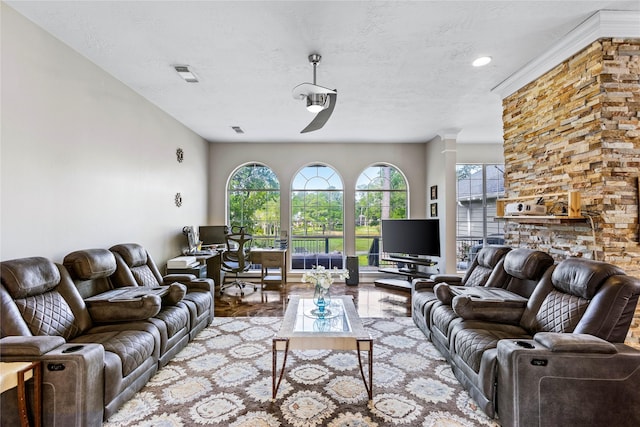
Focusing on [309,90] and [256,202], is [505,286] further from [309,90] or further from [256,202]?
[256,202]

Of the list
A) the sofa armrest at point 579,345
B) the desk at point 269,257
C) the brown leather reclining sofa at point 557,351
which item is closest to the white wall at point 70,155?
the desk at point 269,257

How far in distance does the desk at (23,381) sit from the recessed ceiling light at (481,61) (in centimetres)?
417

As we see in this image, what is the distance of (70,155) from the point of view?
2.92m

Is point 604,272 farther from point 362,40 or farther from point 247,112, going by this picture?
point 247,112

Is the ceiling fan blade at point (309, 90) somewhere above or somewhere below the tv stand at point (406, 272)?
above

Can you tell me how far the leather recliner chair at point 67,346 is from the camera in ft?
5.93

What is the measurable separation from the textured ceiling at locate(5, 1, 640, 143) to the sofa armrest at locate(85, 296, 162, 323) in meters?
2.26

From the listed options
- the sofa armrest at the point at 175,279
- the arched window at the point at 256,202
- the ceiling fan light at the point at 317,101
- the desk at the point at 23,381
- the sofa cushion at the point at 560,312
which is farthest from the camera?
the arched window at the point at 256,202

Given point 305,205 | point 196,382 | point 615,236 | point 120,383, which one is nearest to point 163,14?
point 120,383

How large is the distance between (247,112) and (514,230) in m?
3.90

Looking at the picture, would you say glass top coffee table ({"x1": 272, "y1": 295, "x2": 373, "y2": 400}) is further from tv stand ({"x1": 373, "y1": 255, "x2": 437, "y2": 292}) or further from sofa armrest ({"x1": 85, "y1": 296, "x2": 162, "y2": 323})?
tv stand ({"x1": 373, "y1": 255, "x2": 437, "y2": 292})

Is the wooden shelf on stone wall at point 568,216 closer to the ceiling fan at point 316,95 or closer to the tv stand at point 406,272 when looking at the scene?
the ceiling fan at point 316,95

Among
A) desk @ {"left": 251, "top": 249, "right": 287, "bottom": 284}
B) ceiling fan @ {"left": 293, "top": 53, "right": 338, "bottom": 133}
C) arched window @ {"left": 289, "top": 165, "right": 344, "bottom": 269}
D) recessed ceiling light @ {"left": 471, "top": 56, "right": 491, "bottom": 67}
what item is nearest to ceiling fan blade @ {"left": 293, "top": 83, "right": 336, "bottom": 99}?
ceiling fan @ {"left": 293, "top": 53, "right": 338, "bottom": 133}

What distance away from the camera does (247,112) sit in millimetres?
4715
